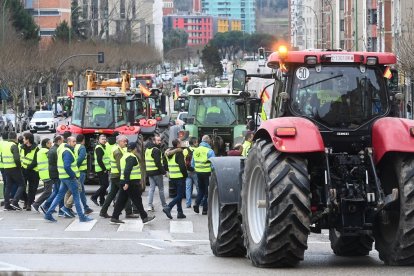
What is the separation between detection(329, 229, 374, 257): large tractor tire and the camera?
16.5 meters

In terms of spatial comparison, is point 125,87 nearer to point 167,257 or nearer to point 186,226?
point 186,226

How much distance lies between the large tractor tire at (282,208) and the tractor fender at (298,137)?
0.20 metres

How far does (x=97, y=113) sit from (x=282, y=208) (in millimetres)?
23526

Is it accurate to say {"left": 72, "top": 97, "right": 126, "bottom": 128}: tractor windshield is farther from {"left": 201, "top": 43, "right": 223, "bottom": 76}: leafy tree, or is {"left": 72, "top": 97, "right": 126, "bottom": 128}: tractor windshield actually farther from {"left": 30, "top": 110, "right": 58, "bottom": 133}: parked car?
{"left": 201, "top": 43, "right": 223, "bottom": 76}: leafy tree

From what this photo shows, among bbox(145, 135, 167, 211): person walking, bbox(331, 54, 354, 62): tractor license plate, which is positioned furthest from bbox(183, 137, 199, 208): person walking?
bbox(331, 54, 354, 62): tractor license plate

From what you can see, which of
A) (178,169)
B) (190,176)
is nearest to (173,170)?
(178,169)

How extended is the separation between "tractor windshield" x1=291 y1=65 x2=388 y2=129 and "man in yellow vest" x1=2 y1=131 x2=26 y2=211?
13.4 meters

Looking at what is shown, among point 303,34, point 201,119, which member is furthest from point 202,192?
point 303,34

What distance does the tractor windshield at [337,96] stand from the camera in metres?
15.0

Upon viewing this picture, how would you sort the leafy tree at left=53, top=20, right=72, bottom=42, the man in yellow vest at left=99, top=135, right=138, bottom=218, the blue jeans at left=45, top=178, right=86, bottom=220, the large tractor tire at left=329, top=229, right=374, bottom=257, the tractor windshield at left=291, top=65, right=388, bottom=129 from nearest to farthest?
the tractor windshield at left=291, top=65, right=388, bottom=129 < the large tractor tire at left=329, top=229, right=374, bottom=257 < the blue jeans at left=45, top=178, right=86, bottom=220 < the man in yellow vest at left=99, top=135, right=138, bottom=218 < the leafy tree at left=53, top=20, right=72, bottom=42

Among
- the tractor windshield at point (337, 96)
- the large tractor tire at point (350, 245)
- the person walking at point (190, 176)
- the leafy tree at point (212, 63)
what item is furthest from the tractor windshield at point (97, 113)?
the leafy tree at point (212, 63)

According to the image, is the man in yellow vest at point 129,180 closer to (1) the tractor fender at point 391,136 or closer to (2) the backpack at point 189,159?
(2) the backpack at point 189,159

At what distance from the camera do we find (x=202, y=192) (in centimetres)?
2731

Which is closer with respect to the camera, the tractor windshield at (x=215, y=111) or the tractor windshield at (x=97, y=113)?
the tractor windshield at (x=97, y=113)
